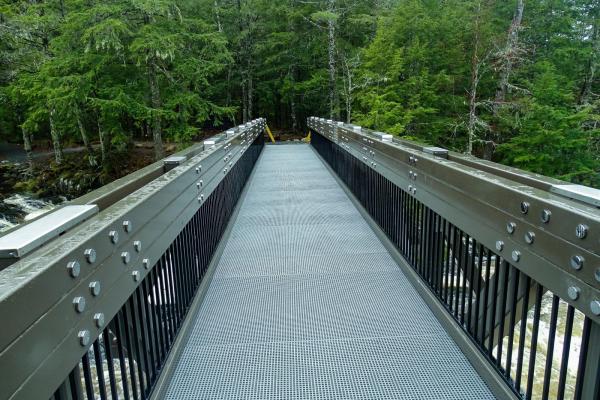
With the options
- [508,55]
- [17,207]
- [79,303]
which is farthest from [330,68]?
[79,303]

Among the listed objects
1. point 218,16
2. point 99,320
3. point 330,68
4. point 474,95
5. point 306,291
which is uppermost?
point 218,16

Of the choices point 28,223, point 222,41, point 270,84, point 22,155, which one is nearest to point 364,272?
point 28,223

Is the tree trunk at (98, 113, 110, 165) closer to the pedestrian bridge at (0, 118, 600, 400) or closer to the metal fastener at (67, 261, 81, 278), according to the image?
the pedestrian bridge at (0, 118, 600, 400)

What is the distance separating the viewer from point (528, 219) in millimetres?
1810

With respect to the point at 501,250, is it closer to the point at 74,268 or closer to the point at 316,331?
the point at 316,331

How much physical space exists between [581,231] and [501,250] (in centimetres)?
62

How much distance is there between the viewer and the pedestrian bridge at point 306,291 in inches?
54.0

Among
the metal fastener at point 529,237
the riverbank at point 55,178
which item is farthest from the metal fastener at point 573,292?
the riverbank at point 55,178

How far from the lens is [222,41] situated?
2053cm

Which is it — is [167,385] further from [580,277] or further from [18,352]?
[580,277]

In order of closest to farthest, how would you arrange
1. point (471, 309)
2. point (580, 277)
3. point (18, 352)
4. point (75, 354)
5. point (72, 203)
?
point (18, 352) < point (75, 354) < point (580, 277) < point (72, 203) < point (471, 309)

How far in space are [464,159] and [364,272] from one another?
115cm

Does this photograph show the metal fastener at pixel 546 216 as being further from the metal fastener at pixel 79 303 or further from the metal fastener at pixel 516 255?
the metal fastener at pixel 79 303

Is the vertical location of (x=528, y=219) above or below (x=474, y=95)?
below
